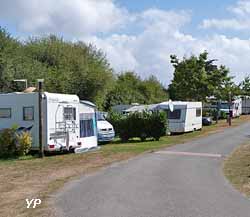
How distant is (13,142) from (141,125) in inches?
485

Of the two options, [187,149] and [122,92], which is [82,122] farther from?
[122,92]

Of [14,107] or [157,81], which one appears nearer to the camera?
[14,107]

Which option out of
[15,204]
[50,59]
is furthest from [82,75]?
[15,204]

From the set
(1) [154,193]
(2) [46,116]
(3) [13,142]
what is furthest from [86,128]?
(1) [154,193]

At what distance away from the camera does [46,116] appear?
66.8ft

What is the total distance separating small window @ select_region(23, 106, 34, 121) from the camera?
2064 centimetres

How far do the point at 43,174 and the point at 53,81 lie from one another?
2933 centimetres

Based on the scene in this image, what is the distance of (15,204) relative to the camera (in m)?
10.2

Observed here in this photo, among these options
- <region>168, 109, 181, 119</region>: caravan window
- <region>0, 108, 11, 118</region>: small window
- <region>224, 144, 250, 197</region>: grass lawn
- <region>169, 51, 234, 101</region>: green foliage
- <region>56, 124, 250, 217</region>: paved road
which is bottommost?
<region>224, 144, 250, 197</region>: grass lawn

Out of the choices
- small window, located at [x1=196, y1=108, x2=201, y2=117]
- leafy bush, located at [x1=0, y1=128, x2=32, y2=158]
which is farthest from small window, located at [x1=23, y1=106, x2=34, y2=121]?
small window, located at [x1=196, y1=108, x2=201, y2=117]

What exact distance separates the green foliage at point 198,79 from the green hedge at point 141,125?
68.1ft

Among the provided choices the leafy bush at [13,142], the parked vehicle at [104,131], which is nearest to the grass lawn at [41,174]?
the leafy bush at [13,142]

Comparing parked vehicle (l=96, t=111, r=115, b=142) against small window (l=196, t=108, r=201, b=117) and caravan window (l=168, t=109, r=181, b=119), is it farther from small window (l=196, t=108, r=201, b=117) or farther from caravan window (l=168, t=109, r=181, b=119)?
small window (l=196, t=108, r=201, b=117)

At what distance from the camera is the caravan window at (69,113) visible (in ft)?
70.7
